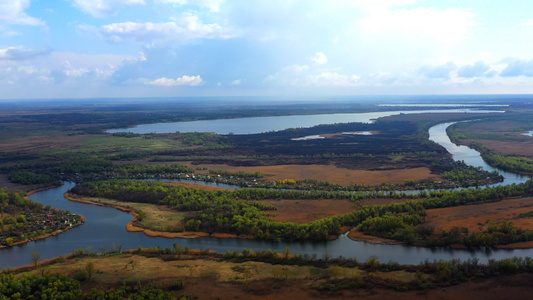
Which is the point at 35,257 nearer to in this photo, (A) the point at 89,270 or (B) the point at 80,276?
(B) the point at 80,276

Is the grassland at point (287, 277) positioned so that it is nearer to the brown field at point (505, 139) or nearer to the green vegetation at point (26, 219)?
the green vegetation at point (26, 219)

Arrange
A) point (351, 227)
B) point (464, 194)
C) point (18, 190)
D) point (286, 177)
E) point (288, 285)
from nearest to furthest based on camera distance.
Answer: point (288, 285) → point (351, 227) → point (464, 194) → point (18, 190) → point (286, 177)

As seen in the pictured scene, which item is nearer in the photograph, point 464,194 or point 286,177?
point 464,194

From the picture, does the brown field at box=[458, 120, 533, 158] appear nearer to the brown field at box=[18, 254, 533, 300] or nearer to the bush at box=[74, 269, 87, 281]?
the brown field at box=[18, 254, 533, 300]

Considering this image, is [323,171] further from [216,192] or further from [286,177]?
[216,192]

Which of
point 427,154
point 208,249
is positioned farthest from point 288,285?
point 427,154

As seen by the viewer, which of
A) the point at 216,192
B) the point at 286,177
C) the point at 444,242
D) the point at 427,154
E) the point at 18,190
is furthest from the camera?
the point at 427,154
